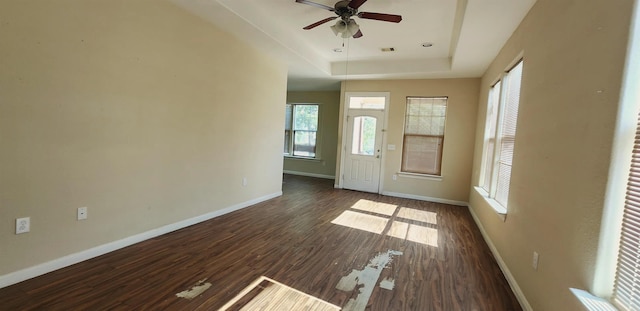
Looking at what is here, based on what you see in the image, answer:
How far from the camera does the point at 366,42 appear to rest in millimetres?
4465

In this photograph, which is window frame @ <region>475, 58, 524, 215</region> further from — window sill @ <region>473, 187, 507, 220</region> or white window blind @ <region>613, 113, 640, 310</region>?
white window blind @ <region>613, 113, 640, 310</region>

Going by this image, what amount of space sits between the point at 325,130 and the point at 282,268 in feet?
18.9

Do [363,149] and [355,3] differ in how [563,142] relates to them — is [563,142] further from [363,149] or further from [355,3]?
[363,149]

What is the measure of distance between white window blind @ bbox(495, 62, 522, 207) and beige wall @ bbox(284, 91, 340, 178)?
477cm

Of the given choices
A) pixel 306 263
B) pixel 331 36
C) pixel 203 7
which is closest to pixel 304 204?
pixel 306 263

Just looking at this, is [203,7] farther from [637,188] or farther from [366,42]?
[637,188]

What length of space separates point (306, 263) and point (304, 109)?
607cm

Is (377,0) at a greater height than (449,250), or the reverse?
(377,0)

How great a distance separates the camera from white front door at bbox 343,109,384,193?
20.4 ft

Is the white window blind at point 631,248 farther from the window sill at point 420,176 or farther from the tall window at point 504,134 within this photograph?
the window sill at point 420,176

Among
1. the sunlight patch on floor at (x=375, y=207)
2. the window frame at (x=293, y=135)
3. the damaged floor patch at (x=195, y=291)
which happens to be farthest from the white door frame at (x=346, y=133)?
the damaged floor patch at (x=195, y=291)

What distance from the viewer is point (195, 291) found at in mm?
2125

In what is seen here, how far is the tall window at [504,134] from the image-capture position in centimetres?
305

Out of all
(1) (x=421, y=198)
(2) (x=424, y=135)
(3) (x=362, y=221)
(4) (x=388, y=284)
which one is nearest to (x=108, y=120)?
(4) (x=388, y=284)
